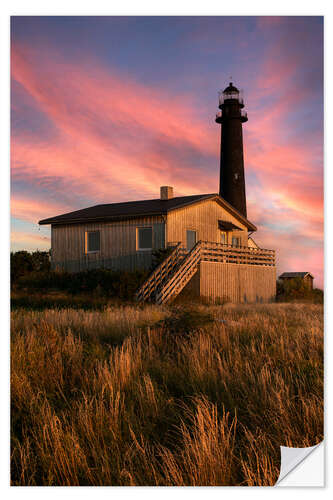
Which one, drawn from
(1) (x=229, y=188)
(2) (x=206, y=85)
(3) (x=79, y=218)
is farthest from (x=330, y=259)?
(1) (x=229, y=188)

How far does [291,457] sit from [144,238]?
19914 mm

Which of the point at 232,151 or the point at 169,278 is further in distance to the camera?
the point at 232,151

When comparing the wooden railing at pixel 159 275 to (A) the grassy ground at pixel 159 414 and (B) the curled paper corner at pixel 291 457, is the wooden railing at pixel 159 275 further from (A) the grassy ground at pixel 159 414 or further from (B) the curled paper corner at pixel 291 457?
(B) the curled paper corner at pixel 291 457

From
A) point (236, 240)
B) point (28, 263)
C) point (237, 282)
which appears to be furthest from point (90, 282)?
point (236, 240)

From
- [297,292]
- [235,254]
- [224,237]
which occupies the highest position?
[224,237]

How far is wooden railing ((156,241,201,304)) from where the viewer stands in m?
17.8

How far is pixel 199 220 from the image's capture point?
980 inches

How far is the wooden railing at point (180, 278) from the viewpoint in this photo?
17750mm

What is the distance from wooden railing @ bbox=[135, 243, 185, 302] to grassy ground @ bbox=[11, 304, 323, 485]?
11.1 meters

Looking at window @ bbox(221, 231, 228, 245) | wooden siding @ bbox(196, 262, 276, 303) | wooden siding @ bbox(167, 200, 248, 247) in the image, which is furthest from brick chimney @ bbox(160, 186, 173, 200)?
wooden siding @ bbox(196, 262, 276, 303)
